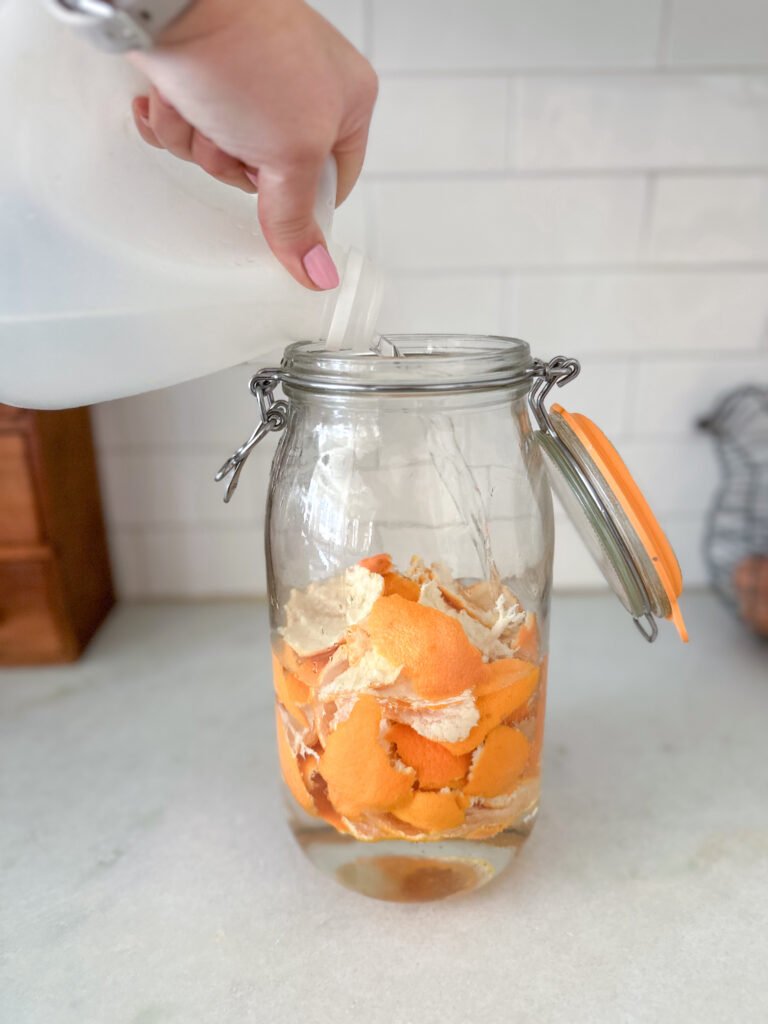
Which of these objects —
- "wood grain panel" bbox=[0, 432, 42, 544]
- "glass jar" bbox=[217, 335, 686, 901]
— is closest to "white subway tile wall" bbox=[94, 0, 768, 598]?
"wood grain panel" bbox=[0, 432, 42, 544]

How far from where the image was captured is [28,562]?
0.66 m

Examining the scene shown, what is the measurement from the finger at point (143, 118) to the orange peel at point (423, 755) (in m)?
0.32

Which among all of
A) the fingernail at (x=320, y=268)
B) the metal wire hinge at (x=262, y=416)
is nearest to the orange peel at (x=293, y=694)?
the metal wire hinge at (x=262, y=416)

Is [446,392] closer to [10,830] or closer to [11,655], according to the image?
[10,830]

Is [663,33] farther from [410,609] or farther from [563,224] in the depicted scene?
[410,609]

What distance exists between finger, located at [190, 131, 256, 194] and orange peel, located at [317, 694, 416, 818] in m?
0.27

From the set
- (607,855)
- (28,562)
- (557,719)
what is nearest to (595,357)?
(557,719)

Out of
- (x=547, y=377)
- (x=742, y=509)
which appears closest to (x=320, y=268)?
(x=547, y=377)

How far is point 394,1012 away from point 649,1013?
0.13 meters

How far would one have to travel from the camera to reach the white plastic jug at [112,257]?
32 centimetres

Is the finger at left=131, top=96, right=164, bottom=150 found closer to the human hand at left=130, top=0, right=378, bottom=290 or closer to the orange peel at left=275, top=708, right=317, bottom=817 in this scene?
the human hand at left=130, top=0, right=378, bottom=290

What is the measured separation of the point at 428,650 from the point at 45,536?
43 cm

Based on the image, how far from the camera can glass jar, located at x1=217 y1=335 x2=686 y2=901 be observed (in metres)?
0.38

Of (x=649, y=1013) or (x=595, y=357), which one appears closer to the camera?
(x=649, y=1013)
